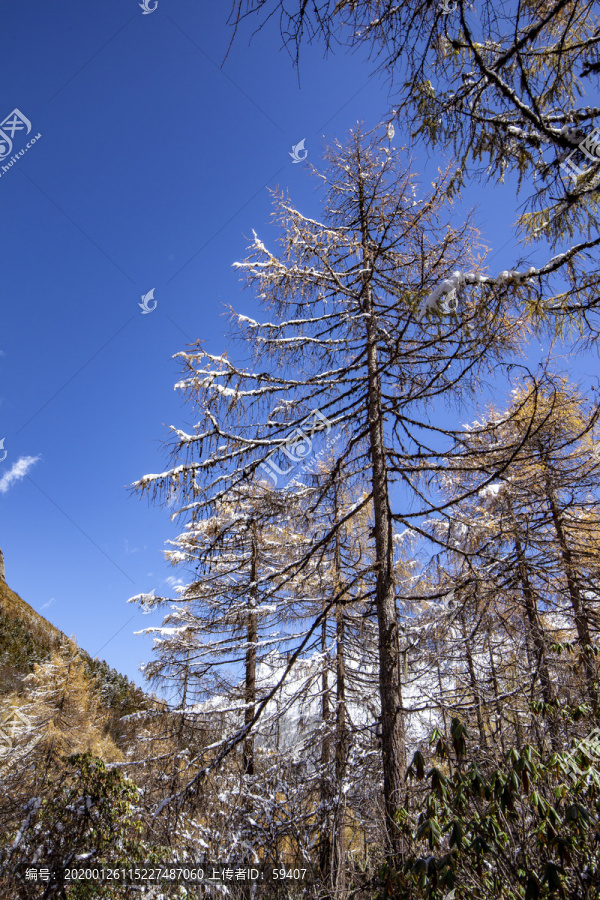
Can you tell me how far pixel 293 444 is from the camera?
514 cm

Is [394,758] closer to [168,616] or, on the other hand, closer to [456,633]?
[456,633]

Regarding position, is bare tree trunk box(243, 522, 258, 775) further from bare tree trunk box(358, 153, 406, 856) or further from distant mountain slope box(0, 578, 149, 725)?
distant mountain slope box(0, 578, 149, 725)

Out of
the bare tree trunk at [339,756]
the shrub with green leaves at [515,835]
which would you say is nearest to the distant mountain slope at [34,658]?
the bare tree trunk at [339,756]

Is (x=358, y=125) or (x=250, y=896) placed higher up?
(x=358, y=125)

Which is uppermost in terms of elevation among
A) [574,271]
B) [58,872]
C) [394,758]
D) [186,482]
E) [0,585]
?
[0,585]

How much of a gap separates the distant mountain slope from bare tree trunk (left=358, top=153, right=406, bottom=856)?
29417 mm

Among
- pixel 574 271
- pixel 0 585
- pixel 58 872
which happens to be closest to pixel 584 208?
pixel 574 271

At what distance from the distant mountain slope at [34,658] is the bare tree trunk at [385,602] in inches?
1158

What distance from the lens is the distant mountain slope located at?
3306 centimetres

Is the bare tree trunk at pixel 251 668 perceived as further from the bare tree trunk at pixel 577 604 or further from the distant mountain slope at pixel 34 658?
the distant mountain slope at pixel 34 658

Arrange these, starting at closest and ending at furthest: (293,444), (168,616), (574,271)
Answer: (574,271), (293,444), (168,616)

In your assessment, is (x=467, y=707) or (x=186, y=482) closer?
(x=467, y=707)

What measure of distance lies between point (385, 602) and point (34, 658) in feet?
134

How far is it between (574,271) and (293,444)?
10.4 ft
